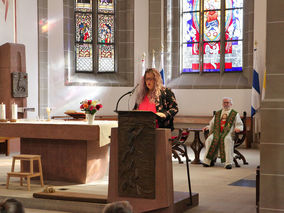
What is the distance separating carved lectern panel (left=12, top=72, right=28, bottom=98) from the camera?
448 inches

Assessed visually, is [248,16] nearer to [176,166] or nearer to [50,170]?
[176,166]

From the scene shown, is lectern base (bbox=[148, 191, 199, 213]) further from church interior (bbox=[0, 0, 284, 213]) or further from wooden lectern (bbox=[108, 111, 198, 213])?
church interior (bbox=[0, 0, 284, 213])

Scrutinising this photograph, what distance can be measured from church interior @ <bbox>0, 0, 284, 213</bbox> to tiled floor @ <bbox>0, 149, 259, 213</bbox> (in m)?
0.02

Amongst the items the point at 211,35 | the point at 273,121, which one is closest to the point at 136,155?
the point at 273,121

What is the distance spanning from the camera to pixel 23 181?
746 cm

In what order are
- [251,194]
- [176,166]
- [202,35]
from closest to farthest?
[251,194], [176,166], [202,35]

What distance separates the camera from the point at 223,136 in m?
9.50

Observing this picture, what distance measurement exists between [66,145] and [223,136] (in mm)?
3333

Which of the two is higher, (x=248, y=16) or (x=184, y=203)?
(x=248, y=16)

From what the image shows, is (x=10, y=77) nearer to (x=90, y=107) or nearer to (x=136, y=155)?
(x=90, y=107)

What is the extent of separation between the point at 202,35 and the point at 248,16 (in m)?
1.43

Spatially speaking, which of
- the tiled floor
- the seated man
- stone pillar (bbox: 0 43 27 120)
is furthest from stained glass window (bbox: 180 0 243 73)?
the tiled floor

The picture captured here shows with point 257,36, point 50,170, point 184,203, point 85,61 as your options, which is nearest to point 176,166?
point 50,170

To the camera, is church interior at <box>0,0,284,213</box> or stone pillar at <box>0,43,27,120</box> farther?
stone pillar at <box>0,43,27,120</box>
